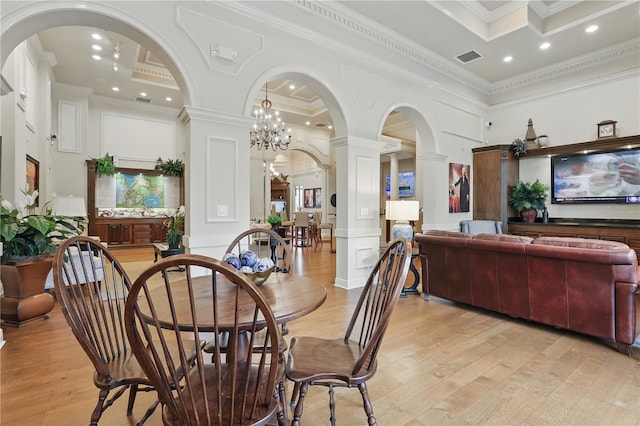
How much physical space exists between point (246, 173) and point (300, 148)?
21.5 ft

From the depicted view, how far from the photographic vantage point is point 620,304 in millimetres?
2471

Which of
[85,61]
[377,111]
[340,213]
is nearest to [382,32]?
[377,111]

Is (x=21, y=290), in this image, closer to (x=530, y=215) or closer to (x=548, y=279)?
(x=548, y=279)

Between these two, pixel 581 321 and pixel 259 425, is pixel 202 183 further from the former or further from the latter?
pixel 581 321

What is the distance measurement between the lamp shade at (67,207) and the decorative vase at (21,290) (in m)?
1.22

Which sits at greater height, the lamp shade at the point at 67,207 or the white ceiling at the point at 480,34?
the white ceiling at the point at 480,34

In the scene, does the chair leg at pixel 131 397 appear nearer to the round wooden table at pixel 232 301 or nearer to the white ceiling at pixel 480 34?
the round wooden table at pixel 232 301

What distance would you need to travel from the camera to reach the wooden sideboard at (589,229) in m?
4.82

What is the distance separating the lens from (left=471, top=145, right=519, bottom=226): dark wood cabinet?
6188 millimetres

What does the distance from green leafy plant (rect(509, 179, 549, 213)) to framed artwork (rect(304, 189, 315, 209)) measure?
8243 mm

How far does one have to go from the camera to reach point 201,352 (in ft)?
3.39

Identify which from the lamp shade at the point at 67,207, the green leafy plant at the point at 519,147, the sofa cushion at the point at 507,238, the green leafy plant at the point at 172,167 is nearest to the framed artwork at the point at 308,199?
the green leafy plant at the point at 172,167

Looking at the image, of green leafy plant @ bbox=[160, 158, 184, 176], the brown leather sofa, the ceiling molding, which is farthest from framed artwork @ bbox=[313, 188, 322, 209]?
the brown leather sofa

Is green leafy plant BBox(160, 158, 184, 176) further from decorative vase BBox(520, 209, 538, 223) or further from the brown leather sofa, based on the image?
decorative vase BBox(520, 209, 538, 223)
